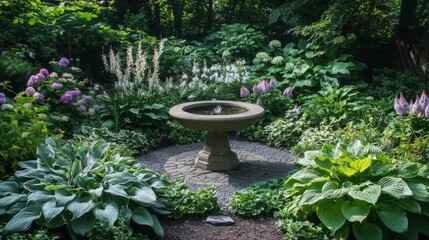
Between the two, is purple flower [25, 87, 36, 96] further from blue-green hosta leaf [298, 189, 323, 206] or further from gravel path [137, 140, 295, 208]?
blue-green hosta leaf [298, 189, 323, 206]

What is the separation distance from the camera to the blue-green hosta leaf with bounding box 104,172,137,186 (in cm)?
410

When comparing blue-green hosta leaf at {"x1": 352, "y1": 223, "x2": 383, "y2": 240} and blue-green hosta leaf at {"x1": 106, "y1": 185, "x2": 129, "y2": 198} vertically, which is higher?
blue-green hosta leaf at {"x1": 106, "y1": 185, "x2": 129, "y2": 198}

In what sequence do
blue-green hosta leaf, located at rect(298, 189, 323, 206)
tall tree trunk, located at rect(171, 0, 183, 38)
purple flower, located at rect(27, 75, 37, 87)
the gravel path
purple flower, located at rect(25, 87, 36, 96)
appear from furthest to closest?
tall tree trunk, located at rect(171, 0, 183, 38)
purple flower, located at rect(27, 75, 37, 87)
purple flower, located at rect(25, 87, 36, 96)
the gravel path
blue-green hosta leaf, located at rect(298, 189, 323, 206)

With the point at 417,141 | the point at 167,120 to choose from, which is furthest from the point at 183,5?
the point at 417,141

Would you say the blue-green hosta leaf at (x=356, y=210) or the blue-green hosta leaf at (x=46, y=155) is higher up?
the blue-green hosta leaf at (x=46, y=155)

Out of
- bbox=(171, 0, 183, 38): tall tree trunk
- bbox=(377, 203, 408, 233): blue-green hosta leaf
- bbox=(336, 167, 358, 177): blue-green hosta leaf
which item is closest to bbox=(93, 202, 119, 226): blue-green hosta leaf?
bbox=(336, 167, 358, 177): blue-green hosta leaf

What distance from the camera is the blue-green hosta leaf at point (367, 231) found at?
3629 millimetres

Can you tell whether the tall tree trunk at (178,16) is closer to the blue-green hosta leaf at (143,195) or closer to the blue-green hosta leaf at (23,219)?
the blue-green hosta leaf at (143,195)

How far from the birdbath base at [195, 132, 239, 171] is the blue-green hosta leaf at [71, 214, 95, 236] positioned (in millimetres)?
2429

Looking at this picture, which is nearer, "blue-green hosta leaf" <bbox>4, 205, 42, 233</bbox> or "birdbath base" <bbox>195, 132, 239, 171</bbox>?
"blue-green hosta leaf" <bbox>4, 205, 42, 233</bbox>

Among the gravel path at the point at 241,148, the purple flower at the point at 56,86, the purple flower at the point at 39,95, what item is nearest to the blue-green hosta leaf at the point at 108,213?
the gravel path at the point at 241,148

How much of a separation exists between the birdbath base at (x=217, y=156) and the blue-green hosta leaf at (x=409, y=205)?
8.43 feet

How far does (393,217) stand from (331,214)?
51 centimetres

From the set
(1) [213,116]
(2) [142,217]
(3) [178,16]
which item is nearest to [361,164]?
(2) [142,217]
